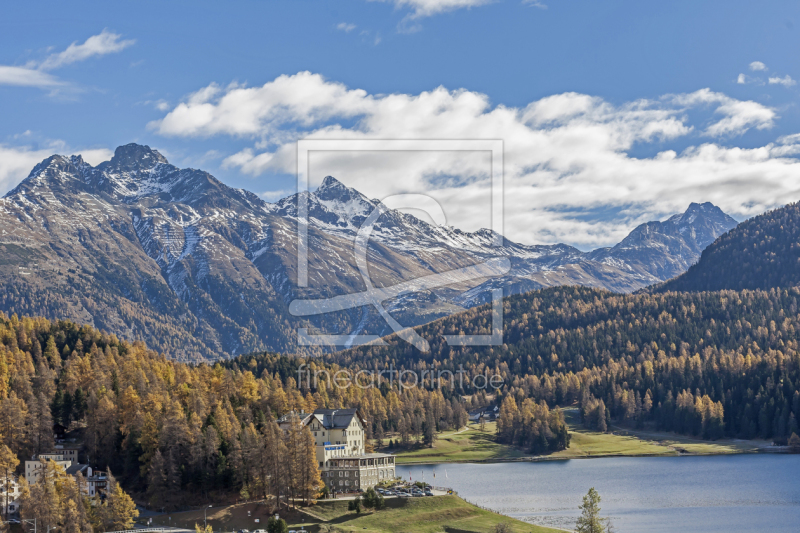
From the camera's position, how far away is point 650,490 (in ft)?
474

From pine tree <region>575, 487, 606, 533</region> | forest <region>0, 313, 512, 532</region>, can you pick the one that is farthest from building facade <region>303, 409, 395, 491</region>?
pine tree <region>575, 487, 606, 533</region>

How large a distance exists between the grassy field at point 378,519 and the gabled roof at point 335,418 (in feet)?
80.1

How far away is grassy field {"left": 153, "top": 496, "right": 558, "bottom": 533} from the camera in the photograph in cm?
10819

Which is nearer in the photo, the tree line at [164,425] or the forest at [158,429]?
the forest at [158,429]

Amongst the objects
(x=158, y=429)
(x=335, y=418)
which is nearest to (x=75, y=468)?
(x=158, y=429)

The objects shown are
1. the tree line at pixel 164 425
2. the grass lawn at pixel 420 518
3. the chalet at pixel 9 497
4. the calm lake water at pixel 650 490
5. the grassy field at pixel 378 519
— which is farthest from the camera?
the calm lake water at pixel 650 490

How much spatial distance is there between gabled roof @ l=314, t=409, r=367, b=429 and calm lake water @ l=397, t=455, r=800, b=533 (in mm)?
22053

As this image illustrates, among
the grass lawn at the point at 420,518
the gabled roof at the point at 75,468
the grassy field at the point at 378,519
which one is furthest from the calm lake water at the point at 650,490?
the gabled roof at the point at 75,468

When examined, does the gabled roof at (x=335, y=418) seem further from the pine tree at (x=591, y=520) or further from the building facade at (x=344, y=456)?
the pine tree at (x=591, y=520)

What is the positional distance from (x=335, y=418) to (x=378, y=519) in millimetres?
33701

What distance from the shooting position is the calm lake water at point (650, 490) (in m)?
118

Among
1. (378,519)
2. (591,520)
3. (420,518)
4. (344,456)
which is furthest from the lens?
(344,456)

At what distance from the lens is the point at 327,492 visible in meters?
120

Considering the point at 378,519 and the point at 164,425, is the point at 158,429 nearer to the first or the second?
the point at 164,425
